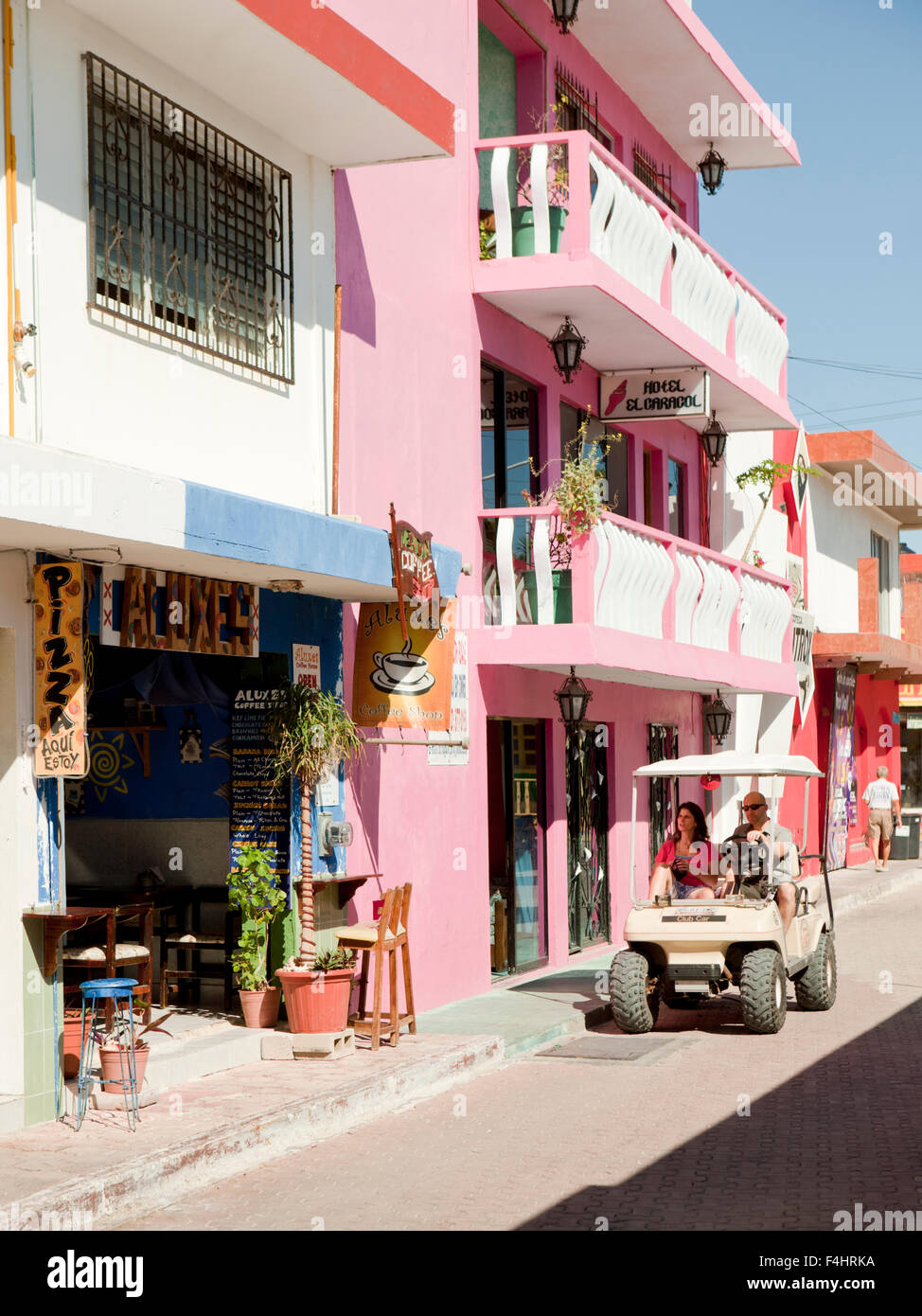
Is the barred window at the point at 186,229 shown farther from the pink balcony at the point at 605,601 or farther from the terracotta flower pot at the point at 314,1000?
the terracotta flower pot at the point at 314,1000

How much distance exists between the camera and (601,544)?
1551 centimetres

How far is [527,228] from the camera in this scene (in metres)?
15.8

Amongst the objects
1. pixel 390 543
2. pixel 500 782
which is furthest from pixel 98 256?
pixel 500 782

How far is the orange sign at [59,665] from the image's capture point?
9.29m

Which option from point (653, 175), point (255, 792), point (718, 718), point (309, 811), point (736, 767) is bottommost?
point (309, 811)

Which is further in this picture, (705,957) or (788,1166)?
(705,957)

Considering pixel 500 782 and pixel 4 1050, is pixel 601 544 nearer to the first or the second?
pixel 500 782

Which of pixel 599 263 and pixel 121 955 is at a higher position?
pixel 599 263

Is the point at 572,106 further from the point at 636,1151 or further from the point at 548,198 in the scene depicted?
the point at 636,1151

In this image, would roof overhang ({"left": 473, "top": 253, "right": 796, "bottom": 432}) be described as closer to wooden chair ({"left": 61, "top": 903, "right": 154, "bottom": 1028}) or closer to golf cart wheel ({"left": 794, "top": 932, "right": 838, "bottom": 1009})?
golf cart wheel ({"left": 794, "top": 932, "right": 838, "bottom": 1009})

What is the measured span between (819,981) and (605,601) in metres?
3.92

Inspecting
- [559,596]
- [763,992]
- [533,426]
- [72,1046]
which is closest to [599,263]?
[533,426]

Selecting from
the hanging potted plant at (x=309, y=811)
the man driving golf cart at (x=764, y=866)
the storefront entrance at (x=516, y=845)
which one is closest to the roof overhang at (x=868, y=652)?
the storefront entrance at (x=516, y=845)

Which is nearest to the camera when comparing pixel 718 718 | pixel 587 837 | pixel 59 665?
pixel 59 665
